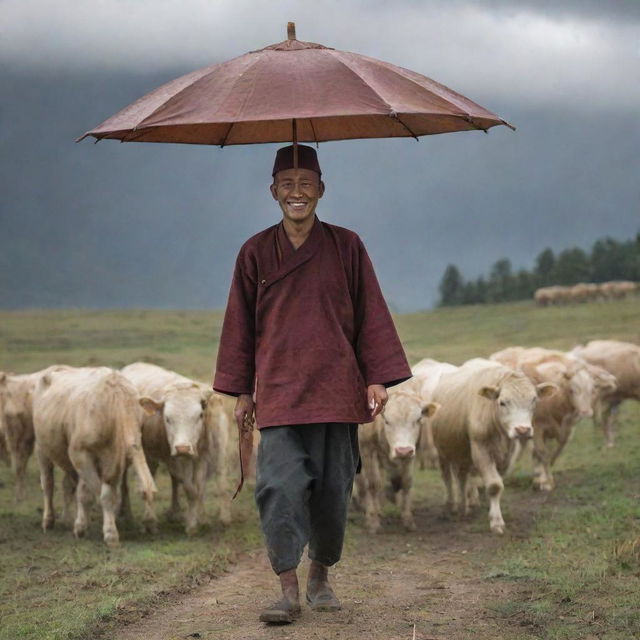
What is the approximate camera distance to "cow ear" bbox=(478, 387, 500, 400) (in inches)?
424

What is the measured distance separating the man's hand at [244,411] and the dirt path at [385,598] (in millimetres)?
1065

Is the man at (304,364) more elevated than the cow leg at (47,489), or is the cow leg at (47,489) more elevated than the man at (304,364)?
the man at (304,364)

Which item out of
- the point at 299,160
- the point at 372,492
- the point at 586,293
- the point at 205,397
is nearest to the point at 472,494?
the point at 372,492

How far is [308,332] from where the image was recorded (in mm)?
5859

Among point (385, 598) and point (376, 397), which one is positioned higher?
point (376, 397)

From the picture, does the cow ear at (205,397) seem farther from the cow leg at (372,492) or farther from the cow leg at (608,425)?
the cow leg at (608,425)

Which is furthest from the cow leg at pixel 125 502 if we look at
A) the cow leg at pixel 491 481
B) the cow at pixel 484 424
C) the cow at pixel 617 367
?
the cow at pixel 617 367

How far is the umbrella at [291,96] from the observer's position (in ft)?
17.5

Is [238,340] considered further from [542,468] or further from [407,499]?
[542,468]

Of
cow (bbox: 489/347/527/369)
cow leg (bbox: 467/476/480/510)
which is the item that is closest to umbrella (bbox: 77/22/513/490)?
cow leg (bbox: 467/476/480/510)

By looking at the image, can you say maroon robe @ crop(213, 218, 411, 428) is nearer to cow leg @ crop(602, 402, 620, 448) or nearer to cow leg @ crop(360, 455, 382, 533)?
cow leg @ crop(360, 455, 382, 533)

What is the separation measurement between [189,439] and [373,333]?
5.14 m

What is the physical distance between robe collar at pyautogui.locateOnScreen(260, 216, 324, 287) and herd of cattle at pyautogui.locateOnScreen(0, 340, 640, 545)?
14.7 feet

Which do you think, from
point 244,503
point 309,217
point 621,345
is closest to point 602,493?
point 244,503
